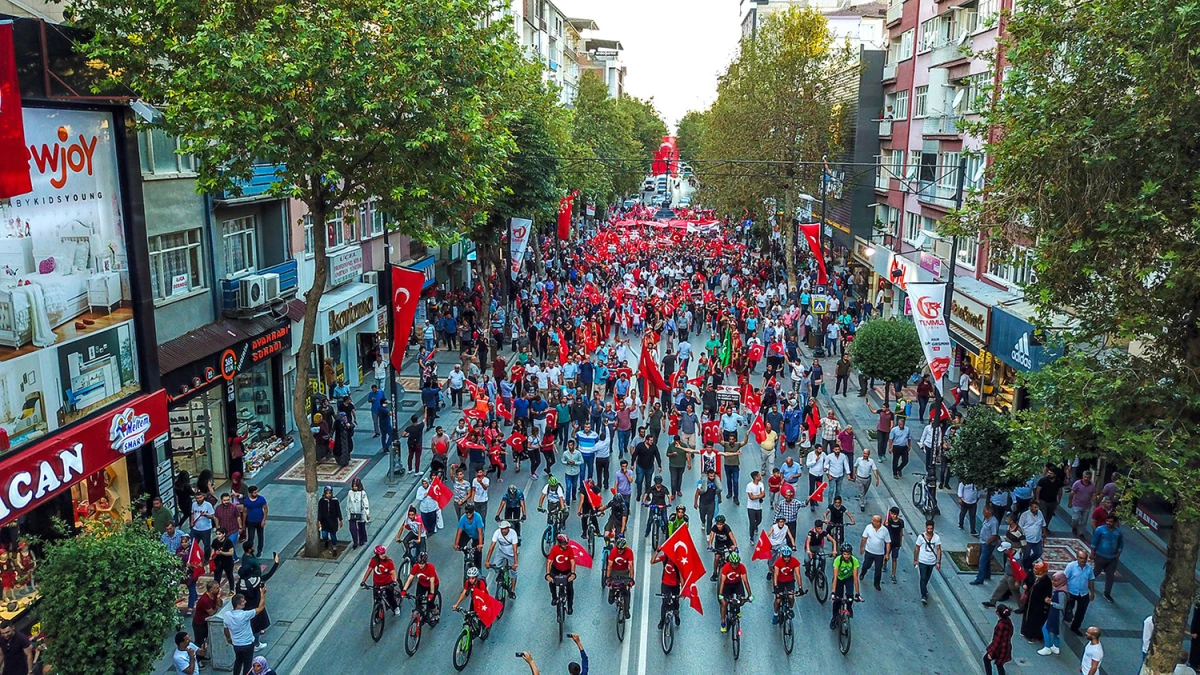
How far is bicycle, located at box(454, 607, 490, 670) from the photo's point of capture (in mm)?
12492

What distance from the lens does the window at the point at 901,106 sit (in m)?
40.9

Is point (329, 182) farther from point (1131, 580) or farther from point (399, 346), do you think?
point (1131, 580)

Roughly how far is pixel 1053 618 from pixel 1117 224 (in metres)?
5.75

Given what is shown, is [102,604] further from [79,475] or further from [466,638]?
[79,475]

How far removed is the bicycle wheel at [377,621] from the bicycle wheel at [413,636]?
1.48 feet

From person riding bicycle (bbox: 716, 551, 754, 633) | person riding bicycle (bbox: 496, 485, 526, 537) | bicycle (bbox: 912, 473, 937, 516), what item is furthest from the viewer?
bicycle (bbox: 912, 473, 937, 516)

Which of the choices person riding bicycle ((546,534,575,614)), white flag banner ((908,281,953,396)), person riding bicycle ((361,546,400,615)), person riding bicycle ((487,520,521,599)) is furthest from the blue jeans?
person riding bicycle ((361,546,400,615))

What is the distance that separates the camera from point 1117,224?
10578 mm

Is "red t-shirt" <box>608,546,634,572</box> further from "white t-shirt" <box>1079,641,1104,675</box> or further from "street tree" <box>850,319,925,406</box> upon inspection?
"street tree" <box>850,319,925,406</box>

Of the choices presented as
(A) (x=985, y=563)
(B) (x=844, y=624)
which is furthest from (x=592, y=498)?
(A) (x=985, y=563)

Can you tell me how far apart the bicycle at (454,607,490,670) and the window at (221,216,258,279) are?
11887 millimetres

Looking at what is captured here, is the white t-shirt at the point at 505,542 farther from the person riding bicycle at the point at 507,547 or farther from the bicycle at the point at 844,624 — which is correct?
the bicycle at the point at 844,624

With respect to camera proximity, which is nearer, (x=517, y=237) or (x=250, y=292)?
(x=250, y=292)

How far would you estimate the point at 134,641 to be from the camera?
10117 mm
